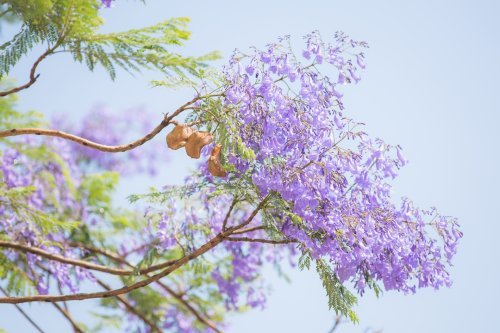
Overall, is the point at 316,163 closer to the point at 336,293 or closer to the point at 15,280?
the point at 336,293

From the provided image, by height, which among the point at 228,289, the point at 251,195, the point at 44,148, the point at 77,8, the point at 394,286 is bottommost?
the point at 394,286

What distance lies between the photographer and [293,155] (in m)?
4.30

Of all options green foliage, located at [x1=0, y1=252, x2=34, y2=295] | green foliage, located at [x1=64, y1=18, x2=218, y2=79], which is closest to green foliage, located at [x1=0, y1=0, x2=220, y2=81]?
green foliage, located at [x1=64, y1=18, x2=218, y2=79]

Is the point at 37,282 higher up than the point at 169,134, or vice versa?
the point at 37,282

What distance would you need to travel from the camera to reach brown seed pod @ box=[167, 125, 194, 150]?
439 centimetres

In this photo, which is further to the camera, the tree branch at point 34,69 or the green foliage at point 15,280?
the green foliage at point 15,280

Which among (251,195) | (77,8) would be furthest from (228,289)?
(77,8)

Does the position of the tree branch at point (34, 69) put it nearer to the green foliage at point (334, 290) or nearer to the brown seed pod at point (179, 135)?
the brown seed pod at point (179, 135)

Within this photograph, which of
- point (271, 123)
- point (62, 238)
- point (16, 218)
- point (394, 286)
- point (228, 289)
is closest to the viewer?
point (271, 123)

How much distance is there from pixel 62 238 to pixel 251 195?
4.06 m

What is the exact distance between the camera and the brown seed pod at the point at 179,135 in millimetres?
4387

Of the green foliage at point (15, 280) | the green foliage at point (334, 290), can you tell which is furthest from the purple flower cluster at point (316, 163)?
the green foliage at point (15, 280)

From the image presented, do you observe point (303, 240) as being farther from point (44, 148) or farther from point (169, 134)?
point (44, 148)

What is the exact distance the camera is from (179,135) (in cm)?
439
